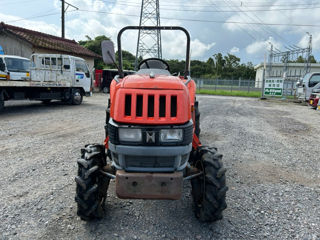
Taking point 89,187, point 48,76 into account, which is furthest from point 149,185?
point 48,76

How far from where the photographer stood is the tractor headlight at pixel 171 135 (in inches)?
84.2

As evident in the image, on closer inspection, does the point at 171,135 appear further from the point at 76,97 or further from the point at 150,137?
the point at 76,97

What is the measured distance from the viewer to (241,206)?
9.52 ft

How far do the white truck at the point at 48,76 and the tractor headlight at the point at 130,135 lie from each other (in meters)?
9.03

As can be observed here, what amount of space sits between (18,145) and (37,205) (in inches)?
110

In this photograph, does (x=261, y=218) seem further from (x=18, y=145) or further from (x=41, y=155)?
(x=18, y=145)

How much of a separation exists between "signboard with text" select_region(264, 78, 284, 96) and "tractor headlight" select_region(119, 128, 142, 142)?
1845 centimetres

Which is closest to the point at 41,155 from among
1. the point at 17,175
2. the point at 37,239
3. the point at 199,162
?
the point at 17,175

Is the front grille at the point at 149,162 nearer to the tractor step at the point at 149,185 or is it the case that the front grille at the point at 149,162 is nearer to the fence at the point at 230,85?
the tractor step at the point at 149,185

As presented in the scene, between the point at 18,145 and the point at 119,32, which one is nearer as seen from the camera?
the point at 119,32

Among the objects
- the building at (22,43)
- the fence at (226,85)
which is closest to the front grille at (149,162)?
the building at (22,43)

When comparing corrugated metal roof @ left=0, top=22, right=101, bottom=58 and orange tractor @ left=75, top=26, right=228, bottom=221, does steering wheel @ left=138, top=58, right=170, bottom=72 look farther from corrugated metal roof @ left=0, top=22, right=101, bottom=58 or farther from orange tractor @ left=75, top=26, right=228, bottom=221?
corrugated metal roof @ left=0, top=22, right=101, bottom=58

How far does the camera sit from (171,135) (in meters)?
2.16

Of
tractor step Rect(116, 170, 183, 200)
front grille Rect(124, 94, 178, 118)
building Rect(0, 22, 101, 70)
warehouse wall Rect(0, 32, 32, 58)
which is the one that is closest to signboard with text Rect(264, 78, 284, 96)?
Result: building Rect(0, 22, 101, 70)
